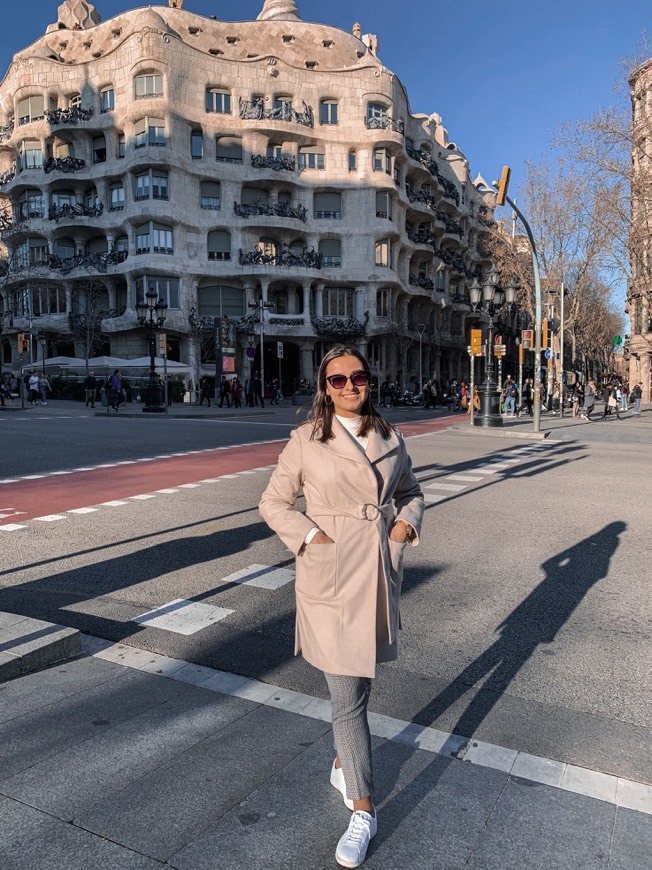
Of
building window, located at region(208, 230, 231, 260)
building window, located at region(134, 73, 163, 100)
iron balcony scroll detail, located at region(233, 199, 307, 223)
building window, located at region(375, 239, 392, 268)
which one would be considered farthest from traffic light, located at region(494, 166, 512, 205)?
building window, located at region(134, 73, 163, 100)

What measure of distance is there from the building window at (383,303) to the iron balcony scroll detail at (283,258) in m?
5.06

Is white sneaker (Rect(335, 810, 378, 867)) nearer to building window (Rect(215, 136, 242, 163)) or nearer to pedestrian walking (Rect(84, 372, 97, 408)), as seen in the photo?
pedestrian walking (Rect(84, 372, 97, 408))

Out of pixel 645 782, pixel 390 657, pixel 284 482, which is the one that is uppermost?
pixel 284 482

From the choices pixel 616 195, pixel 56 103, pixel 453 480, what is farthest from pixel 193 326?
pixel 453 480

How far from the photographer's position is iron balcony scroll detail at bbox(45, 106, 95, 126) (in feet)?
144

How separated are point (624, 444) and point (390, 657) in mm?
15789

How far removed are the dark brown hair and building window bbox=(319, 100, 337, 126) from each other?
159ft

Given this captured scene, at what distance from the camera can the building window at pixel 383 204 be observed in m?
46.1

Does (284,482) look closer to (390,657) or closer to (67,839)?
(390,657)

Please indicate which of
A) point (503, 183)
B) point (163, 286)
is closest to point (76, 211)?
point (163, 286)

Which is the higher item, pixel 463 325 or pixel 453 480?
pixel 463 325

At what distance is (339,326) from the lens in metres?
45.4

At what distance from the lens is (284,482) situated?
244 cm

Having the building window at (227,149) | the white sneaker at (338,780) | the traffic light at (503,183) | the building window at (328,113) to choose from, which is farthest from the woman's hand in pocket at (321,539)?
the building window at (328,113)
